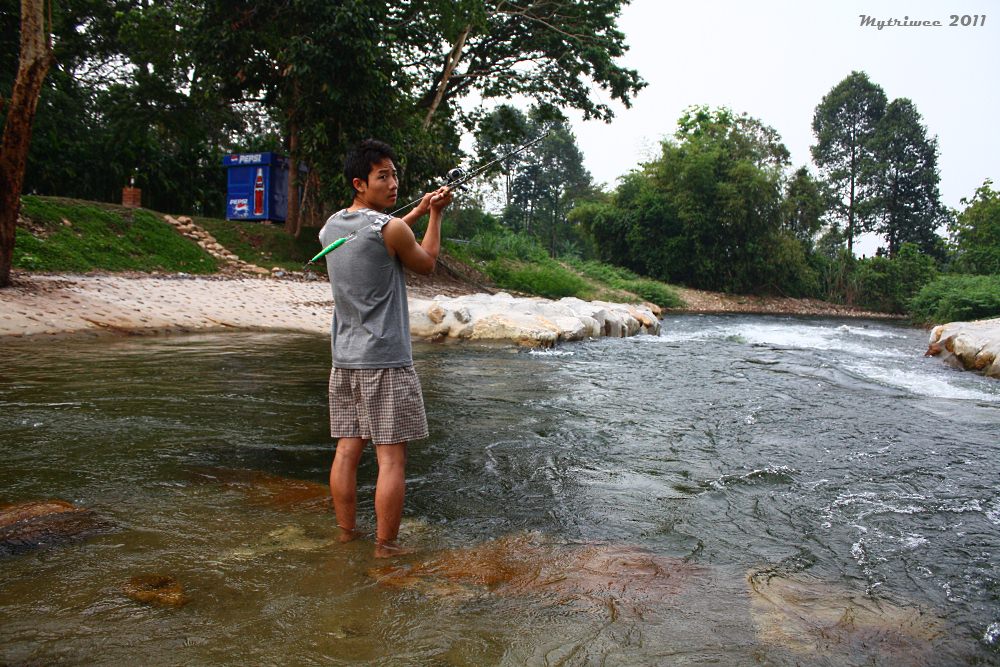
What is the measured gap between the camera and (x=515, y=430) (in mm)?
5035

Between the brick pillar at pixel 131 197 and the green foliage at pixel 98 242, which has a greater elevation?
the brick pillar at pixel 131 197

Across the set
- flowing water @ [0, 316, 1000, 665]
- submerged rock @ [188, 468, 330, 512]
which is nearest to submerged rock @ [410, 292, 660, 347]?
flowing water @ [0, 316, 1000, 665]

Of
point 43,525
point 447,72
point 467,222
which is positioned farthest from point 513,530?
point 467,222

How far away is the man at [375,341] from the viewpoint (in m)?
2.81

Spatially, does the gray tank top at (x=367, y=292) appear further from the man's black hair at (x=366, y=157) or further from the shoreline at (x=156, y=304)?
the shoreline at (x=156, y=304)

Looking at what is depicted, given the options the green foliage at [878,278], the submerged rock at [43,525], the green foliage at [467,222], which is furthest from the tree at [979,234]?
the submerged rock at [43,525]

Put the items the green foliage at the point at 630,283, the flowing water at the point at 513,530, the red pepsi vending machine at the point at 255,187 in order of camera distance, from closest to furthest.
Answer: the flowing water at the point at 513,530
the red pepsi vending machine at the point at 255,187
the green foliage at the point at 630,283

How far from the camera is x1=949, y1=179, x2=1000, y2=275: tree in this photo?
28562 mm

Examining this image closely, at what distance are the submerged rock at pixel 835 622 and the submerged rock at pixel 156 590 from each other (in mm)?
1826

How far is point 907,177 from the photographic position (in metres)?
43.2

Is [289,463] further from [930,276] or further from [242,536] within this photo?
[930,276]

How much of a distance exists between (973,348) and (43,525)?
447 inches

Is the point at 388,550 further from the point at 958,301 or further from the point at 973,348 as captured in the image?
the point at 958,301

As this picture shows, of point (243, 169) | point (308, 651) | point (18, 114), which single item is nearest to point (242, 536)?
point (308, 651)
